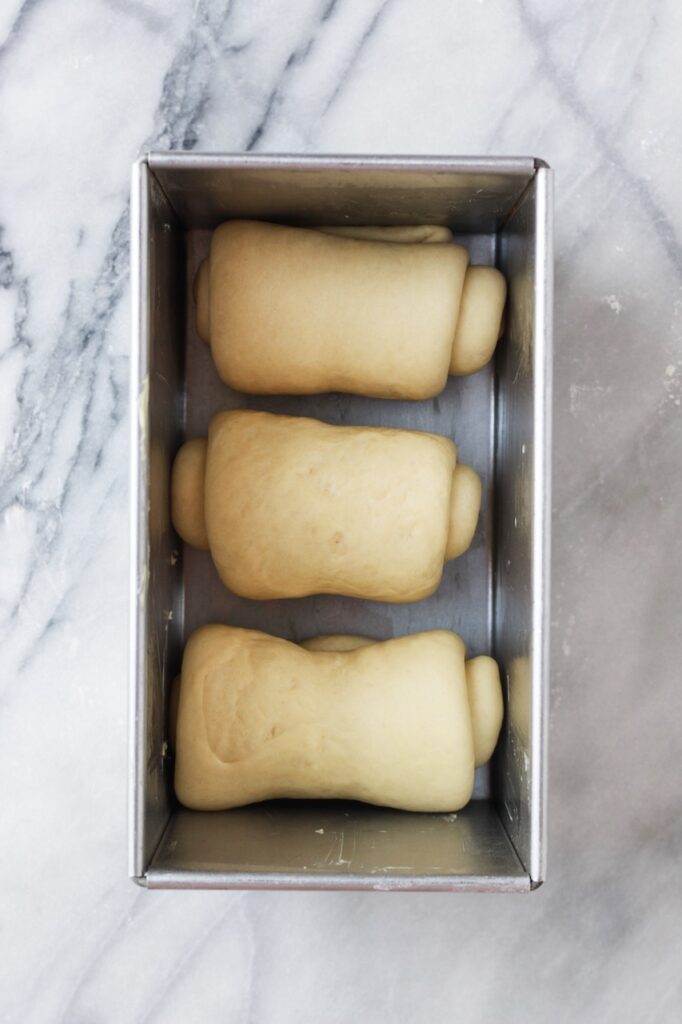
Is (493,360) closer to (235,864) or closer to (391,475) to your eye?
(391,475)

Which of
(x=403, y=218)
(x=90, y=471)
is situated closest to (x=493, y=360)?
(x=403, y=218)

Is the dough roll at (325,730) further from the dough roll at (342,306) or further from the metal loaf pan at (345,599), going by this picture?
the dough roll at (342,306)

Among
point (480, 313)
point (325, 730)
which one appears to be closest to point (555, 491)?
point (480, 313)

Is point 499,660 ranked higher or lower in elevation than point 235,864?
higher

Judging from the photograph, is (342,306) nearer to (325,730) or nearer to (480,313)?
(480,313)

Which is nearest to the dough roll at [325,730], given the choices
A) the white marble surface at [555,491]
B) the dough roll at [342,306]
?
the white marble surface at [555,491]

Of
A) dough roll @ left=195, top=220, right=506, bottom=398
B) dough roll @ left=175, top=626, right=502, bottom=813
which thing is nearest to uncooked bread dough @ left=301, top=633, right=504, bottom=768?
dough roll @ left=175, top=626, right=502, bottom=813

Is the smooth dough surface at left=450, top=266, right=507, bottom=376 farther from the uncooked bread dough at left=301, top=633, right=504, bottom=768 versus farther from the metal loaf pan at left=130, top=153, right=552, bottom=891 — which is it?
the uncooked bread dough at left=301, top=633, right=504, bottom=768
